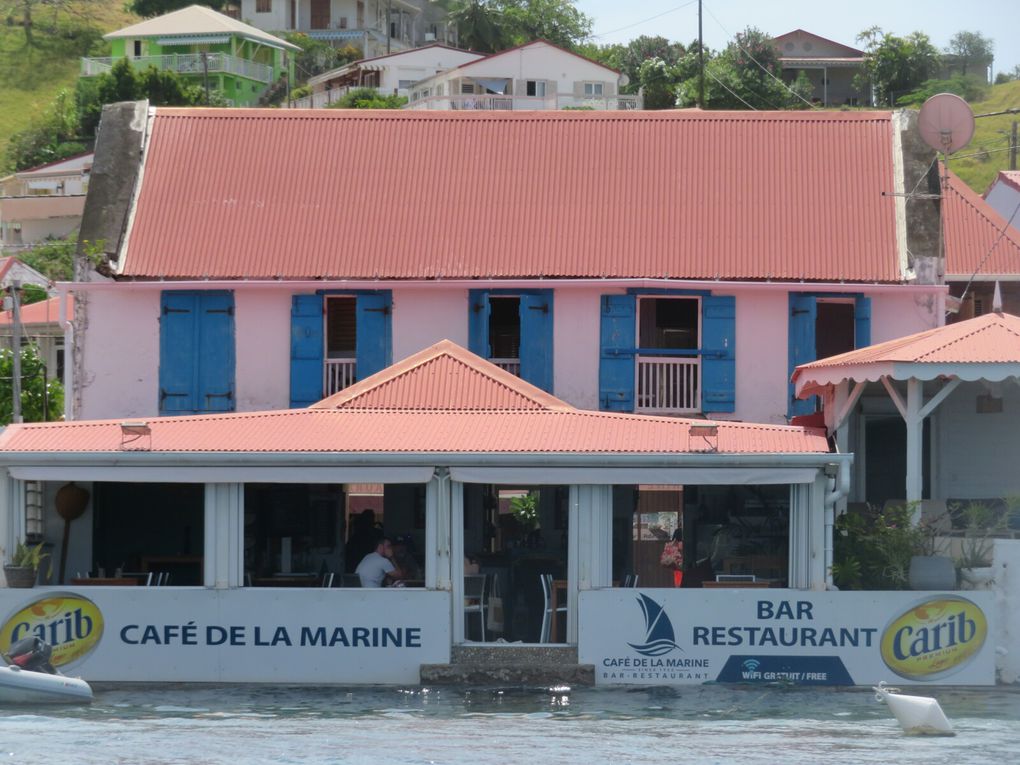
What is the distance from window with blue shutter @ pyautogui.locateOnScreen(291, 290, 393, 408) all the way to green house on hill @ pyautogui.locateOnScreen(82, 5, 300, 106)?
6524cm

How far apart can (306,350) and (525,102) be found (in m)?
47.2

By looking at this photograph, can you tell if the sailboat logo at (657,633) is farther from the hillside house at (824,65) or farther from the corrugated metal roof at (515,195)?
the hillside house at (824,65)

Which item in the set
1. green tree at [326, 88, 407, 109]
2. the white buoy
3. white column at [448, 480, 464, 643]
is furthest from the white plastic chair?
green tree at [326, 88, 407, 109]

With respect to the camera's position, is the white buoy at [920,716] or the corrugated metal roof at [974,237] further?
the corrugated metal roof at [974,237]

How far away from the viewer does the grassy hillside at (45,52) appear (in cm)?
10050

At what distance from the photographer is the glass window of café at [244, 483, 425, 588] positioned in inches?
832

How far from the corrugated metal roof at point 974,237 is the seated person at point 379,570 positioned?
18747 millimetres

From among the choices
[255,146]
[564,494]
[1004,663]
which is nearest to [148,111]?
[255,146]

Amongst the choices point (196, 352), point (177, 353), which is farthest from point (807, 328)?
point (177, 353)

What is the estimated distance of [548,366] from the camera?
25.6m

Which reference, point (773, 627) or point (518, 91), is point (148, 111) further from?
point (518, 91)

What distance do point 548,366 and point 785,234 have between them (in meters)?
4.26

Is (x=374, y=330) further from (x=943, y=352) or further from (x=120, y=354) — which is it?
(x=943, y=352)

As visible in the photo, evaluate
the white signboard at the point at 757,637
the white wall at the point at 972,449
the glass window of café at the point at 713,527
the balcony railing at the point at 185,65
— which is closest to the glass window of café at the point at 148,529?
the glass window of café at the point at 713,527
